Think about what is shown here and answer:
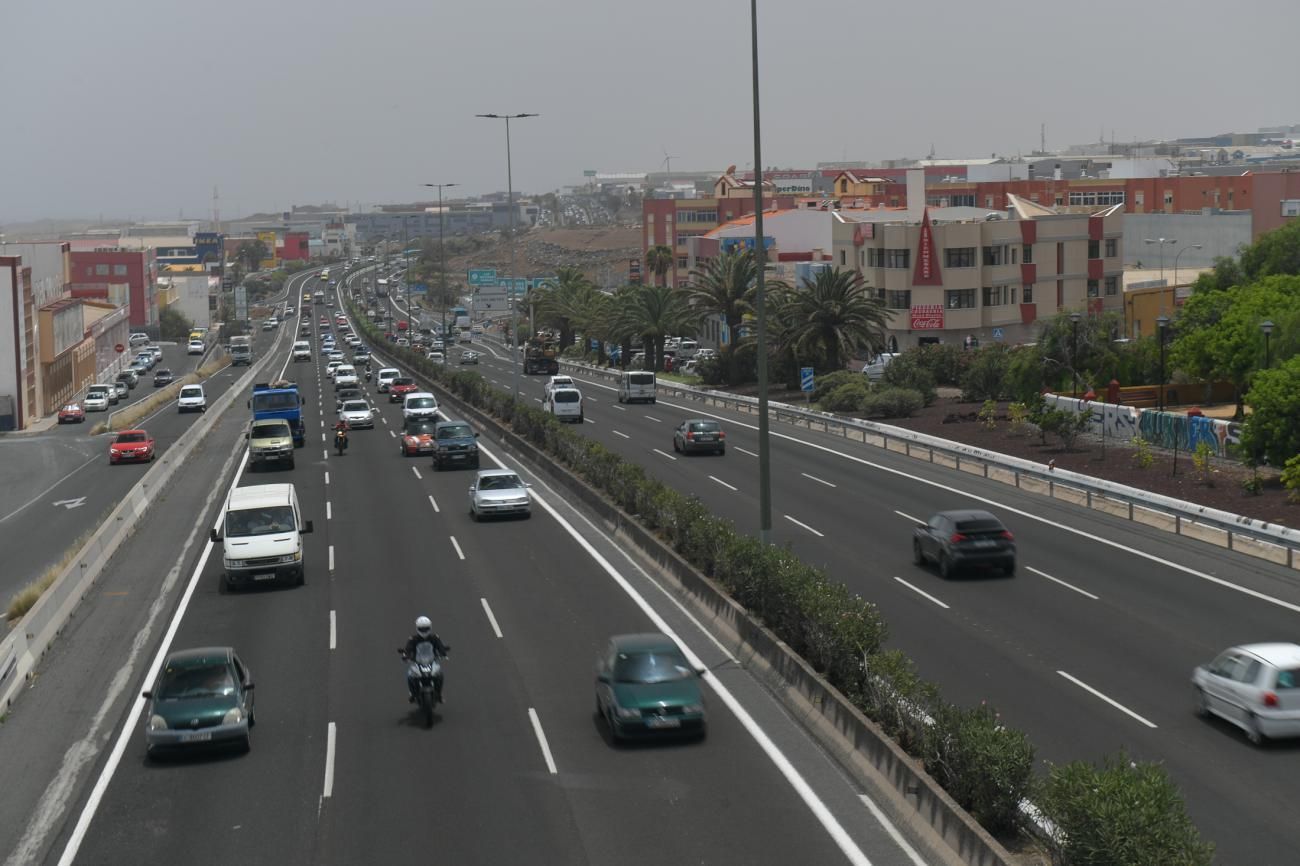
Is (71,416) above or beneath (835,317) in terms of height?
beneath

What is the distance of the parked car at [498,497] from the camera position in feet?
120

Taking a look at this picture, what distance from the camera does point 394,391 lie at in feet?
259

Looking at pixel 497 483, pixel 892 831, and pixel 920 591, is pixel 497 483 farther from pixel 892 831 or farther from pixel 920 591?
pixel 892 831

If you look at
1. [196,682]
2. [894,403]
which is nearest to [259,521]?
[196,682]

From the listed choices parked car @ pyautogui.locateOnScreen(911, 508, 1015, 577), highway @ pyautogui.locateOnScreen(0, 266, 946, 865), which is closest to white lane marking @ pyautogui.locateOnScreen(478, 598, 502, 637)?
highway @ pyautogui.locateOnScreen(0, 266, 946, 865)

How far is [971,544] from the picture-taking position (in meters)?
28.0

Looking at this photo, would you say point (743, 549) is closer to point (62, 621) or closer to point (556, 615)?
point (556, 615)

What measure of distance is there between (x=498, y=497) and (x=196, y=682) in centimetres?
1867

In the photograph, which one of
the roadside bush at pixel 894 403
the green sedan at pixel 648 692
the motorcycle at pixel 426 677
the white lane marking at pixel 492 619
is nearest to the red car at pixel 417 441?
the roadside bush at pixel 894 403

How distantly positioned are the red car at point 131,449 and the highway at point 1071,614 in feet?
Result: 87.2

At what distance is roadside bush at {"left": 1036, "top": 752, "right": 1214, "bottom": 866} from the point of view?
11.1m

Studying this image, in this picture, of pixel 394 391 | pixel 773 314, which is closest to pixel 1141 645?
pixel 773 314

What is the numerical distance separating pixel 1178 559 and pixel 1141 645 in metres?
7.99

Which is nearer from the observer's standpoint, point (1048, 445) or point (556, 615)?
point (556, 615)
